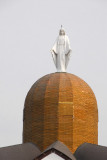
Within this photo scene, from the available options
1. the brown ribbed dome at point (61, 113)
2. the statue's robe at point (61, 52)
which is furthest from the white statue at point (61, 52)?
the brown ribbed dome at point (61, 113)

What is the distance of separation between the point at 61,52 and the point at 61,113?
13.1ft

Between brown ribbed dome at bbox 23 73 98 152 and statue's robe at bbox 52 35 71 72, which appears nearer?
brown ribbed dome at bbox 23 73 98 152

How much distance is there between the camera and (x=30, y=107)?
Result: 20.0 m

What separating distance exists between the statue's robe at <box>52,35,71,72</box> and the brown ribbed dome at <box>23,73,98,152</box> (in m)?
0.97

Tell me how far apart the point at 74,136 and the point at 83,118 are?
1.06 metres

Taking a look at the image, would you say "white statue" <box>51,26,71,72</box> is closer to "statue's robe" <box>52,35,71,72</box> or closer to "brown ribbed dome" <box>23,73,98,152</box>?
"statue's robe" <box>52,35,71,72</box>

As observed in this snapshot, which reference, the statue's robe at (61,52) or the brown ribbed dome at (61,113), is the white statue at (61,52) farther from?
the brown ribbed dome at (61,113)

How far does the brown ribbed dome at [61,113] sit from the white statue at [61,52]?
98cm

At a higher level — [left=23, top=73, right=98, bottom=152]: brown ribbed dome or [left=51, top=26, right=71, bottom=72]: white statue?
[left=51, top=26, right=71, bottom=72]: white statue

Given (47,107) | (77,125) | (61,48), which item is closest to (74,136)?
(77,125)

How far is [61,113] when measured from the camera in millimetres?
19109

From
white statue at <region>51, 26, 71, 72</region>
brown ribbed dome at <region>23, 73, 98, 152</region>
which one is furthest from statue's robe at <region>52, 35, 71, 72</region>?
brown ribbed dome at <region>23, 73, 98, 152</region>

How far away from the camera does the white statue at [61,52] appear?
2123 cm

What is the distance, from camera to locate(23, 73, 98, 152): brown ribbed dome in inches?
752
